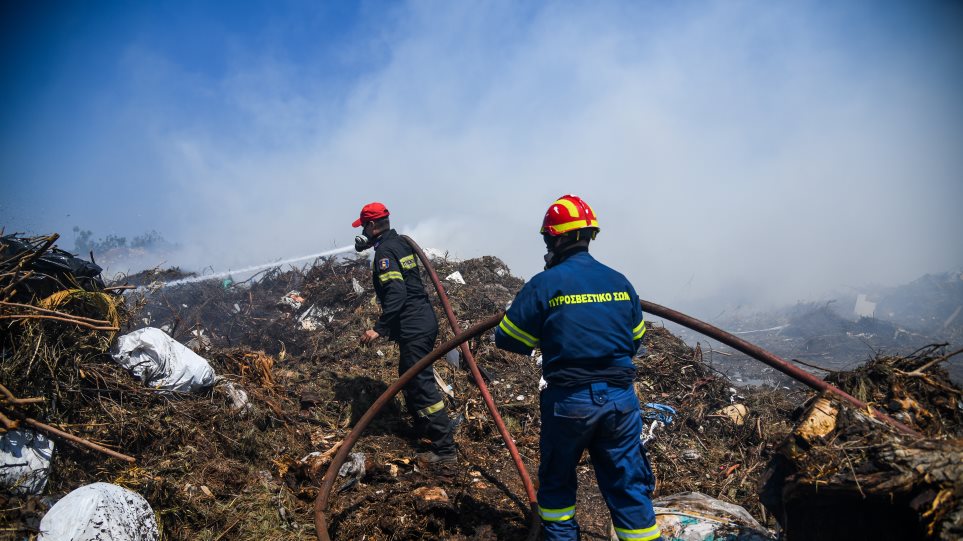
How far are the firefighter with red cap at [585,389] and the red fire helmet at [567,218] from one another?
25 cm

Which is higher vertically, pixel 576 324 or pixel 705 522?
pixel 576 324

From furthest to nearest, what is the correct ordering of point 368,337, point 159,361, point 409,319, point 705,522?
point 368,337
point 409,319
point 159,361
point 705,522

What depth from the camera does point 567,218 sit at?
9.64 feet

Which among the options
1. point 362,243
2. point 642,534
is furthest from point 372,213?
point 642,534

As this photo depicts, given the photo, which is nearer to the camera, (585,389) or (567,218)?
(585,389)

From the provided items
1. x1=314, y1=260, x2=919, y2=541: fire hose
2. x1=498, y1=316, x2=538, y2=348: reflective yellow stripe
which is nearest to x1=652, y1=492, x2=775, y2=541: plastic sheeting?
x1=314, y1=260, x2=919, y2=541: fire hose

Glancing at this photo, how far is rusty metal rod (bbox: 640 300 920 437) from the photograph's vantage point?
248 centimetres

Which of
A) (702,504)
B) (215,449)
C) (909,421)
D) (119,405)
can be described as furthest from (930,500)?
(119,405)

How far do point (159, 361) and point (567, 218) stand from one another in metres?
3.99

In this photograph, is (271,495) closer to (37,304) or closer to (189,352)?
(189,352)

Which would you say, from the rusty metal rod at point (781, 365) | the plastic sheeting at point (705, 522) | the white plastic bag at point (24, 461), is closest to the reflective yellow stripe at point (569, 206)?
the rusty metal rod at point (781, 365)

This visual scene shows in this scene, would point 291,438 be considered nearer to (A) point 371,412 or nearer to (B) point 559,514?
(A) point 371,412

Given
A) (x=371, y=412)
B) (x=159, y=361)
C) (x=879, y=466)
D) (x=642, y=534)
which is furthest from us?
(x=159, y=361)

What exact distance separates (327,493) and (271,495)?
2.00 ft
